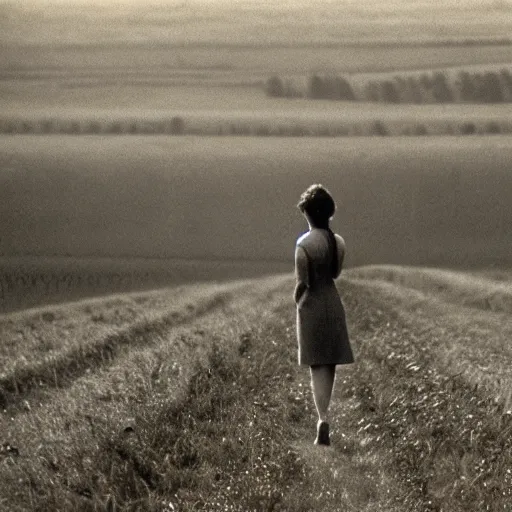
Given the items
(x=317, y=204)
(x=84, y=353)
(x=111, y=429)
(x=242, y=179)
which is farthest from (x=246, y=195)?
(x=111, y=429)

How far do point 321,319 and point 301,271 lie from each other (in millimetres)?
345

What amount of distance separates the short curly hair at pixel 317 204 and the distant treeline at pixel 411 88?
665cm

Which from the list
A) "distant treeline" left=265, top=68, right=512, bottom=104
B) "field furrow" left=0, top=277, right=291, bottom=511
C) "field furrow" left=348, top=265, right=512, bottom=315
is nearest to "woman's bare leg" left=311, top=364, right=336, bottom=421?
"field furrow" left=0, top=277, right=291, bottom=511

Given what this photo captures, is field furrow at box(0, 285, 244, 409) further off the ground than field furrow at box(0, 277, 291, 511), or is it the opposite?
field furrow at box(0, 277, 291, 511)

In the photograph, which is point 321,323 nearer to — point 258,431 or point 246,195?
point 258,431

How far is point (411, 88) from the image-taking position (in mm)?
14711

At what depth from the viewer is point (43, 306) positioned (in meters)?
12.4

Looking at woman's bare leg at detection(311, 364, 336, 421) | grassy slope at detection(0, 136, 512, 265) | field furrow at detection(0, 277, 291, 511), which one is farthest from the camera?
grassy slope at detection(0, 136, 512, 265)

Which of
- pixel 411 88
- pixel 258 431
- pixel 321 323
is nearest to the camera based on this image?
pixel 258 431

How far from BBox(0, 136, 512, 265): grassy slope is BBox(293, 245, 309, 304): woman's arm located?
5.40 meters

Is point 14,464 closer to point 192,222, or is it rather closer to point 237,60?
point 192,222

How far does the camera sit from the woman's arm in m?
7.56

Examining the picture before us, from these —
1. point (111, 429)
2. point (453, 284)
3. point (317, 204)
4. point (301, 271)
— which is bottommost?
point (453, 284)

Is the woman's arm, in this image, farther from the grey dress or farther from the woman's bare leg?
the woman's bare leg
